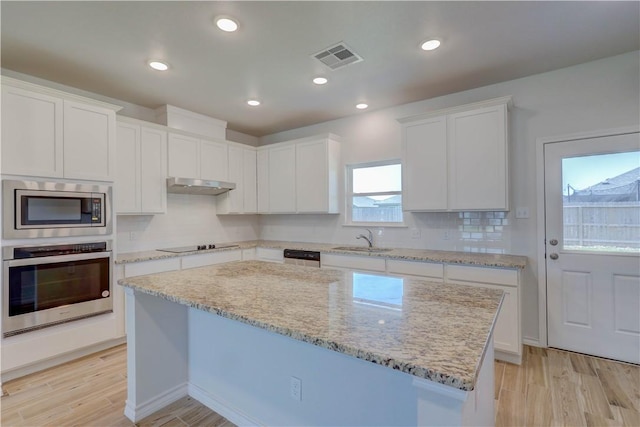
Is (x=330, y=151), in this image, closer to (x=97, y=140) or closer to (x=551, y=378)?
(x=97, y=140)

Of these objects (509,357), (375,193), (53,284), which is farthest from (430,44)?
(53,284)

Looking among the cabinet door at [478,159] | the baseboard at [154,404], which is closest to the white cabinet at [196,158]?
the baseboard at [154,404]

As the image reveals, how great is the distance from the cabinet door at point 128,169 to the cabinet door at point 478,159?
3333 mm

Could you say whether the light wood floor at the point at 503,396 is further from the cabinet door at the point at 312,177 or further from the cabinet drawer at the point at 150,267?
the cabinet door at the point at 312,177

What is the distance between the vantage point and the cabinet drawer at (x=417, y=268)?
299 cm

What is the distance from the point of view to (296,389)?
5.27 feet

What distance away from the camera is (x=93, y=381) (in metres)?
2.45

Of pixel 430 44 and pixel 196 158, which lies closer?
pixel 430 44

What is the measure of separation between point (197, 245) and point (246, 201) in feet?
3.08

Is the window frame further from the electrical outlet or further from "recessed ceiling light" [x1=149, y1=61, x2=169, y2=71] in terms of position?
the electrical outlet

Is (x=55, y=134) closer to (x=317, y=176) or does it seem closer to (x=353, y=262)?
(x=317, y=176)

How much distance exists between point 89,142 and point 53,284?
1.27 metres

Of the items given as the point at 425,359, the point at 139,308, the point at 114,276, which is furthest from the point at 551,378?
the point at 114,276

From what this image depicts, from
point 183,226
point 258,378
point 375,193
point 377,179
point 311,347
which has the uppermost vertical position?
point 377,179
